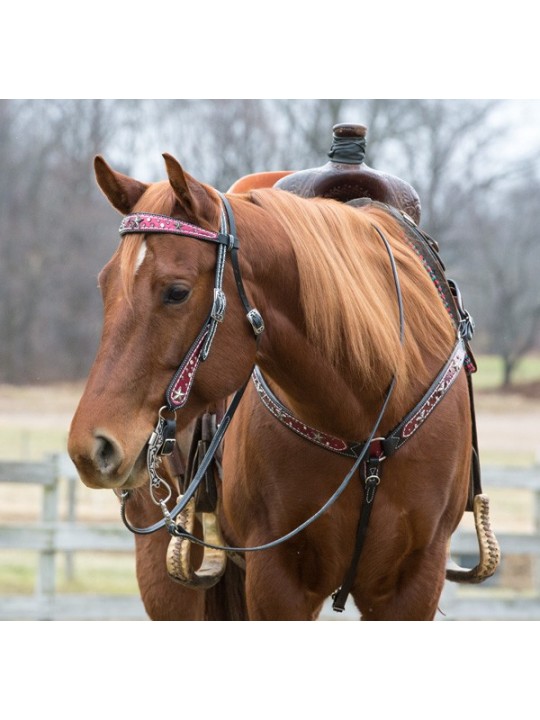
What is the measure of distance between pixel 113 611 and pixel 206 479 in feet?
12.4

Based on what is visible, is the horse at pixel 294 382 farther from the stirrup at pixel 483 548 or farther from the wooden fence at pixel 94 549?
the wooden fence at pixel 94 549

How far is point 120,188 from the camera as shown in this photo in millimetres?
2275

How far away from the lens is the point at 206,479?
3.04 metres

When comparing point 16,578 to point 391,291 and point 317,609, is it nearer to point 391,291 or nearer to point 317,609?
point 317,609

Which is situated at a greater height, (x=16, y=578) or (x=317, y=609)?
(x=317, y=609)

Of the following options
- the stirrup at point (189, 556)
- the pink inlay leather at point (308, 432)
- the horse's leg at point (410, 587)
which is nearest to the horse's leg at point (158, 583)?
the stirrup at point (189, 556)

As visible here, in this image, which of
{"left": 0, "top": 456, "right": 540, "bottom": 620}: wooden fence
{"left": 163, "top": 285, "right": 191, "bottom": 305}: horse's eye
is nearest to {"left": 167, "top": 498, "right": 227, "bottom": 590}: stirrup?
{"left": 163, "top": 285, "right": 191, "bottom": 305}: horse's eye

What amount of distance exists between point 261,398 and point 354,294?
478 millimetres

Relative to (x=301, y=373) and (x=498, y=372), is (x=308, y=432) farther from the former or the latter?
(x=498, y=372)

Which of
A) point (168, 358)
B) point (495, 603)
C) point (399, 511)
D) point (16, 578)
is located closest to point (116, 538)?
point (16, 578)

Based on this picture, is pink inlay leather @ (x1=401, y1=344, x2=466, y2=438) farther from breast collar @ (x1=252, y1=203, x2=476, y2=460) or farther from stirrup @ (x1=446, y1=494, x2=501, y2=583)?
stirrup @ (x1=446, y1=494, x2=501, y2=583)

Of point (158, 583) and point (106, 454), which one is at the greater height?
point (106, 454)

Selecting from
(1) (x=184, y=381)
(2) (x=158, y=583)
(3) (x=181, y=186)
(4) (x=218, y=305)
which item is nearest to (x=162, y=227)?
(3) (x=181, y=186)

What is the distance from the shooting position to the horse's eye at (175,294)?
2088 mm
